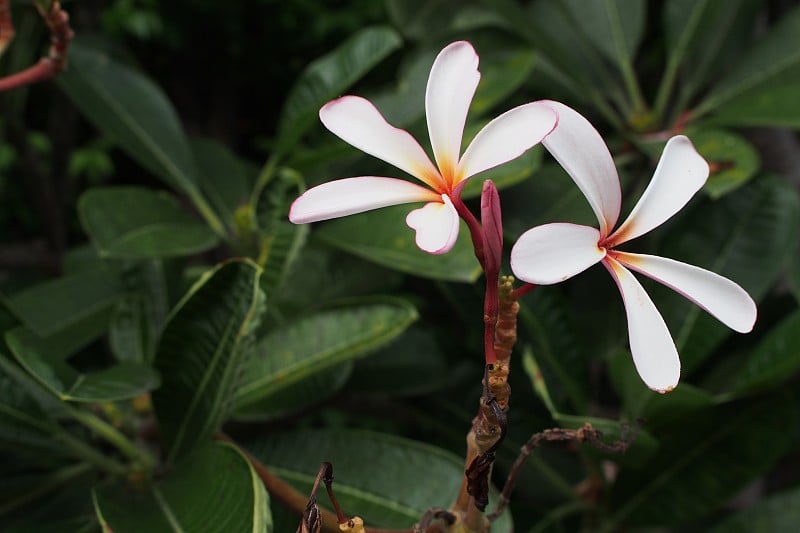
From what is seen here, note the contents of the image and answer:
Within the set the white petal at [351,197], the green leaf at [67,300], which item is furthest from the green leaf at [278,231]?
the white petal at [351,197]

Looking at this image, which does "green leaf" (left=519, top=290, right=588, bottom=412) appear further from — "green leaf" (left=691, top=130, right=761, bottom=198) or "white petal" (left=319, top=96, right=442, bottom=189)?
"white petal" (left=319, top=96, right=442, bottom=189)

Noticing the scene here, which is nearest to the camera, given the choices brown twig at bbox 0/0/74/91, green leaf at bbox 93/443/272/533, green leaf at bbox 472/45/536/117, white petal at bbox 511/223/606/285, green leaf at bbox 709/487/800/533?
white petal at bbox 511/223/606/285

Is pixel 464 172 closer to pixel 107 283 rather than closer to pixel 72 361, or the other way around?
pixel 107 283

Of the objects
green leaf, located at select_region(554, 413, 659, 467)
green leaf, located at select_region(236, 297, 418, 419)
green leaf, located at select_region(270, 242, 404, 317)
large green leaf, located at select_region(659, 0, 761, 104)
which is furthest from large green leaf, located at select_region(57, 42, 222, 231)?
large green leaf, located at select_region(659, 0, 761, 104)

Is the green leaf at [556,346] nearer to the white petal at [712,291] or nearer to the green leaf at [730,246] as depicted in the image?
the green leaf at [730,246]

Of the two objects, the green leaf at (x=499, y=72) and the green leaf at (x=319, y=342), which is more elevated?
the green leaf at (x=499, y=72)
